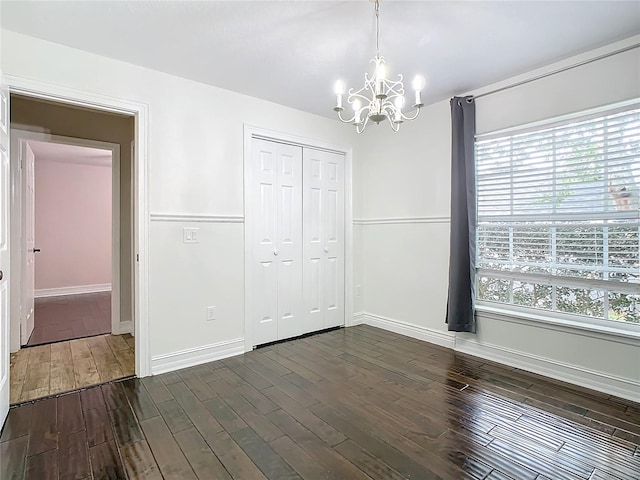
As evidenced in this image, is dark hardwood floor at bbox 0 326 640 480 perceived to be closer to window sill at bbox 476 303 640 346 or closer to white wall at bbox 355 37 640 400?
white wall at bbox 355 37 640 400

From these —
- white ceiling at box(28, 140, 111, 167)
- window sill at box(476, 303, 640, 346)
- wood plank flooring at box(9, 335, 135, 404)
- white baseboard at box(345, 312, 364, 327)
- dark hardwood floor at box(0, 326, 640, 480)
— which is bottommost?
dark hardwood floor at box(0, 326, 640, 480)

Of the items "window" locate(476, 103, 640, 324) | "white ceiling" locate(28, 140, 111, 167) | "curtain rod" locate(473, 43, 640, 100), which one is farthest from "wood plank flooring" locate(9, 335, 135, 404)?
"curtain rod" locate(473, 43, 640, 100)

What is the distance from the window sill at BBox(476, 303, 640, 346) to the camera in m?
2.48

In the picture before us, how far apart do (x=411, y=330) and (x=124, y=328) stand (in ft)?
10.8

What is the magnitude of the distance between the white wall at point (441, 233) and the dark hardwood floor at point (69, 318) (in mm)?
3405

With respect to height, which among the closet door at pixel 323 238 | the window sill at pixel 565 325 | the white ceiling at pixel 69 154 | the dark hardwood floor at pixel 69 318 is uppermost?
the white ceiling at pixel 69 154

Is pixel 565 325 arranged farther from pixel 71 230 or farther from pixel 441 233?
pixel 71 230

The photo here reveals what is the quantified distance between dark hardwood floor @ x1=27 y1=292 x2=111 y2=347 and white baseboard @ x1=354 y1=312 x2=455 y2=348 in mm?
3166

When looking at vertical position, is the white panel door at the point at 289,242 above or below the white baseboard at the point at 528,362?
above

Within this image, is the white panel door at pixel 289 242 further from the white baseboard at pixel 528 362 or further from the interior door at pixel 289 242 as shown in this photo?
the white baseboard at pixel 528 362

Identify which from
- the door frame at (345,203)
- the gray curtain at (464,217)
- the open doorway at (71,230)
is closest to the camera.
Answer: the gray curtain at (464,217)

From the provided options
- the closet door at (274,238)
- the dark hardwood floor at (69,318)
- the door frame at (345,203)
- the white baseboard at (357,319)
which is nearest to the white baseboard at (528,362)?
the white baseboard at (357,319)

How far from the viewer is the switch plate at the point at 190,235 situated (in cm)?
304

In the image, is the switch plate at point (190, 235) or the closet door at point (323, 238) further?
the closet door at point (323, 238)
